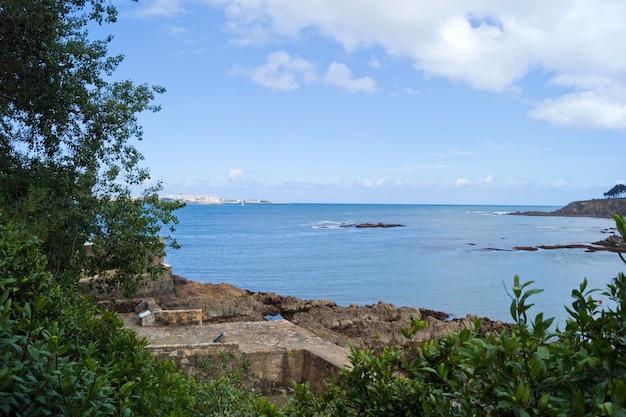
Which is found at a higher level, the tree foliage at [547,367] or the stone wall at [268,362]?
the tree foliage at [547,367]

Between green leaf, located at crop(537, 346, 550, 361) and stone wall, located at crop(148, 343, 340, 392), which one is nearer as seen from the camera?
green leaf, located at crop(537, 346, 550, 361)

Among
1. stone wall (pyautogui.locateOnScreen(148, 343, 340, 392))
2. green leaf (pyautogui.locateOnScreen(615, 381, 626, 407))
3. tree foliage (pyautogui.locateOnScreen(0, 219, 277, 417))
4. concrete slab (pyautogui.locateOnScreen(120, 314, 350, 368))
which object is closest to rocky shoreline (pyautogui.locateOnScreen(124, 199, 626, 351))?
concrete slab (pyautogui.locateOnScreen(120, 314, 350, 368))

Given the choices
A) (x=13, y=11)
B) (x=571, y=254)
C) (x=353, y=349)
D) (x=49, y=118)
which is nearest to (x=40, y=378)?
(x=353, y=349)

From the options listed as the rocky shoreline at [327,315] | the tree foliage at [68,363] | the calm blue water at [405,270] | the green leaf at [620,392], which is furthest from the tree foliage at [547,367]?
the calm blue water at [405,270]

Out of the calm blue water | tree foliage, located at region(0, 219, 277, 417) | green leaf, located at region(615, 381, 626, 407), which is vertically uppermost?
green leaf, located at region(615, 381, 626, 407)

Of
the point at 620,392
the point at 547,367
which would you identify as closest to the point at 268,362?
the point at 547,367

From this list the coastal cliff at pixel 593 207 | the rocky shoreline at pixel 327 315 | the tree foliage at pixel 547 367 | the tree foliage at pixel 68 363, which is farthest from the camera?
the coastal cliff at pixel 593 207

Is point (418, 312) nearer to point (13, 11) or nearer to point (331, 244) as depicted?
point (13, 11)

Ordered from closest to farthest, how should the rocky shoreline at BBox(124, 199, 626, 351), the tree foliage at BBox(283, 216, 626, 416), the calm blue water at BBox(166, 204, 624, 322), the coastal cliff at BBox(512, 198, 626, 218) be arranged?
the tree foliage at BBox(283, 216, 626, 416)
the rocky shoreline at BBox(124, 199, 626, 351)
the calm blue water at BBox(166, 204, 624, 322)
the coastal cliff at BBox(512, 198, 626, 218)

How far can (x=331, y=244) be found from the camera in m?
57.1

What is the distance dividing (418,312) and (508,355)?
19374mm

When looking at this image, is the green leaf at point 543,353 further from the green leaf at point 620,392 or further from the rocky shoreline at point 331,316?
the rocky shoreline at point 331,316

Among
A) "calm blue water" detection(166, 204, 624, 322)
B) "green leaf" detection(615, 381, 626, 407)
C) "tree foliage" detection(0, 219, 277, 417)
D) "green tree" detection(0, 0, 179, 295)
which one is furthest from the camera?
"calm blue water" detection(166, 204, 624, 322)

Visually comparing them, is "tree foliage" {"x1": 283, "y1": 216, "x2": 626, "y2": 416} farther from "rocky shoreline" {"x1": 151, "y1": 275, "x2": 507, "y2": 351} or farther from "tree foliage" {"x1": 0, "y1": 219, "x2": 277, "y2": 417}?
"rocky shoreline" {"x1": 151, "y1": 275, "x2": 507, "y2": 351}
